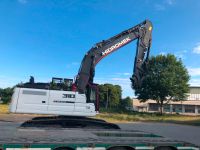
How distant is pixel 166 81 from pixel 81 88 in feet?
153

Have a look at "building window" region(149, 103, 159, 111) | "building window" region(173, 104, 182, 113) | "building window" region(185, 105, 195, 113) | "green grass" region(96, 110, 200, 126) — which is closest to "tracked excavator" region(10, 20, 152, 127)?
"green grass" region(96, 110, 200, 126)

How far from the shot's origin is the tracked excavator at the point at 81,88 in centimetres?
1323

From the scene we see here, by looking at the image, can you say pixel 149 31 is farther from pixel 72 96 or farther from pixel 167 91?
pixel 167 91

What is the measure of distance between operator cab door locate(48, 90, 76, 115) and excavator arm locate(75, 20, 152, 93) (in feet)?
6.67

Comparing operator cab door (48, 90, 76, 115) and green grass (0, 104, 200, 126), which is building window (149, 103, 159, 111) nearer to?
green grass (0, 104, 200, 126)

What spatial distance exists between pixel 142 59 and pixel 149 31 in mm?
1762

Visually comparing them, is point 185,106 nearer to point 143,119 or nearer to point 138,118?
point 138,118

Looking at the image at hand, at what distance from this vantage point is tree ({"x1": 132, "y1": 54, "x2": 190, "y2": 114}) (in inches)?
Answer: 2395

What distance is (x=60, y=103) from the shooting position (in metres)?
13.3

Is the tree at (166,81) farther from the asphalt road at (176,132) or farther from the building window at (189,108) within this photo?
the building window at (189,108)

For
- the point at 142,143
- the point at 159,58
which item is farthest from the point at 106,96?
the point at 142,143

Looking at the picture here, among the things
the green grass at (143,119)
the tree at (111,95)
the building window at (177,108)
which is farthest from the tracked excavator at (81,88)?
the building window at (177,108)

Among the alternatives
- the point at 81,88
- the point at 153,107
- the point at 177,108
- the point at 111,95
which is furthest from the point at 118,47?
the point at 153,107

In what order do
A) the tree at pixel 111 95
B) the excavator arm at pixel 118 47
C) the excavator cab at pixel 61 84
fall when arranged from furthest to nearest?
1. the tree at pixel 111 95
2. the excavator arm at pixel 118 47
3. the excavator cab at pixel 61 84
